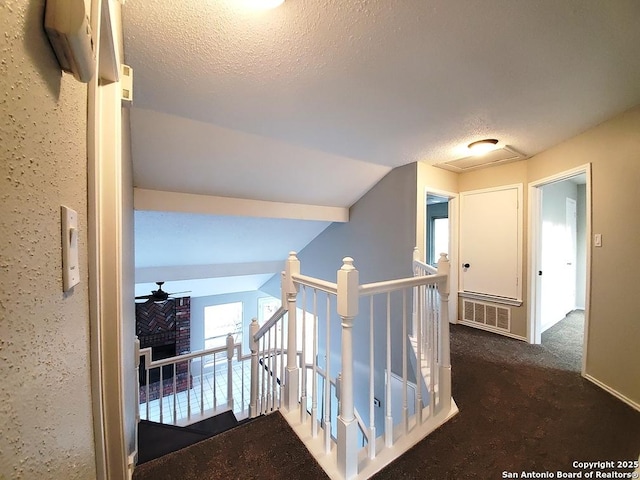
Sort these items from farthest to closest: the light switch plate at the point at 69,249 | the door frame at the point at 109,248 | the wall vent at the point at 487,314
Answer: the wall vent at the point at 487,314
the door frame at the point at 109,248
the light switch plate at the point at 69,249

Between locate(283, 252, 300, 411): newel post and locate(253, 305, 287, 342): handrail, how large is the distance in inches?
4.7

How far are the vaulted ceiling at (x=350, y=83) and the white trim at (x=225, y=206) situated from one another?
3 cm

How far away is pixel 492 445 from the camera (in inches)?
58.3

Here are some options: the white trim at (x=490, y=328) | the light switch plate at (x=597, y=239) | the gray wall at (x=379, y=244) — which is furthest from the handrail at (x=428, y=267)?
the white trim at (x=490, y=328)

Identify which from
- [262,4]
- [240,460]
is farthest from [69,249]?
[240,460]

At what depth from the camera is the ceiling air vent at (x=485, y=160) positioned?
2805mm

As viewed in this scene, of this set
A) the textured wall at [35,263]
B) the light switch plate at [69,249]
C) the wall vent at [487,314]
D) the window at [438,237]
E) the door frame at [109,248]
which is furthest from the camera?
the window at [438,237]

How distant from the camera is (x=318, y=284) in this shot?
151 cm

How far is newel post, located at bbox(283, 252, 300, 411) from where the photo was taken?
179 centimetres

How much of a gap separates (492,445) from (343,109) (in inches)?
92.0

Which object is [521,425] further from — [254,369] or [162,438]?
[162,438]

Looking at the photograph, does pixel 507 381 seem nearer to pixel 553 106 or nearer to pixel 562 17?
pixel 553 106

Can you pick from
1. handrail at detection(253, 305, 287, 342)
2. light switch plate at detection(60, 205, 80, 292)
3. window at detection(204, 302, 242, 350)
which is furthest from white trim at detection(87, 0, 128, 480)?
window at detection(204, 302, 242, 350)

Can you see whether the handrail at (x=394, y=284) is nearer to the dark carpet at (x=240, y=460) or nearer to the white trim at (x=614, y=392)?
the dark carpet at (x=240, y=460)
